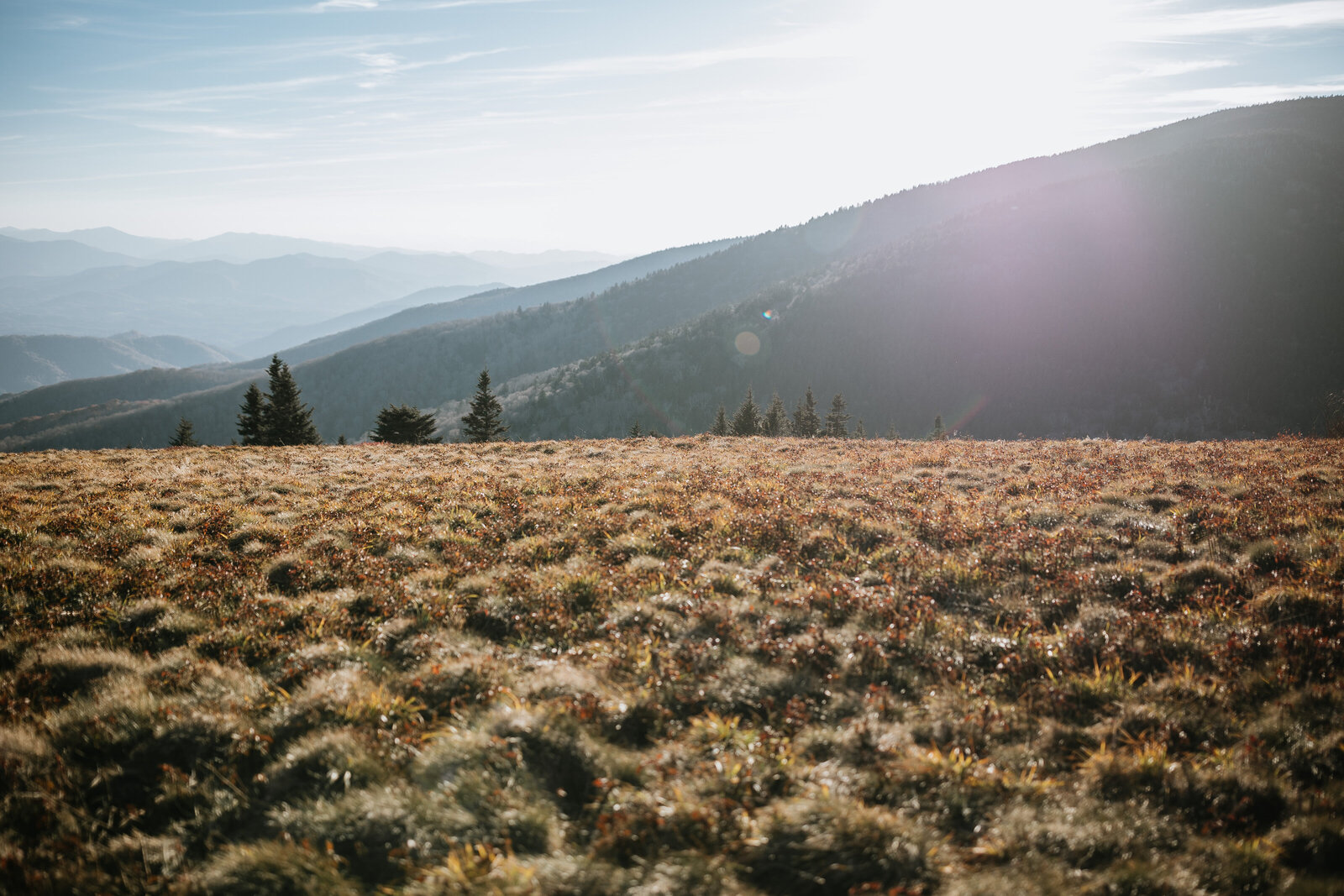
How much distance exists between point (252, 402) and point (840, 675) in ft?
226

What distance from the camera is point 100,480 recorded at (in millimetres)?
17375

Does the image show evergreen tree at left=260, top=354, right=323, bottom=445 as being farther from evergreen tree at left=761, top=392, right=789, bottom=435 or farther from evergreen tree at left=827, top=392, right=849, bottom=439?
evergreen tree at left=827, top=392, right=849, bottom=439

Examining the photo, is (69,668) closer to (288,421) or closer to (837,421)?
(288,421)

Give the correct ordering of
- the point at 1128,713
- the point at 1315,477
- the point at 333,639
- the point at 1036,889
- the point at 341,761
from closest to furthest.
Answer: the point at 1036,889
the point at 341,761
the point at 1128,713
the point at 333,639
the point at 1315,477

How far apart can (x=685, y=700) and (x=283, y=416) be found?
65.8m

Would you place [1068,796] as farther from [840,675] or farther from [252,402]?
[252,402]

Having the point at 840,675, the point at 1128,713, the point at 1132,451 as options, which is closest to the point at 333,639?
the point at 840,675

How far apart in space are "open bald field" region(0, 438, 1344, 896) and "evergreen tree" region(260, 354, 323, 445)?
5136 cm

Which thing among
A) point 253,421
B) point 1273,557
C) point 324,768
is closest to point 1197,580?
point 1273,557

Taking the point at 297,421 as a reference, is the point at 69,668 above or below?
below

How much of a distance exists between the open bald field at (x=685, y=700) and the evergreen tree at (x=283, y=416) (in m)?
51.4

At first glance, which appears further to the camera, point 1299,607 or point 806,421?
point 806,421

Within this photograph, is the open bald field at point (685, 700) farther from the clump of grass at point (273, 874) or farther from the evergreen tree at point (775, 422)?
the evergreen tree at point (775, 422)

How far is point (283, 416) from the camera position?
58.8 m
